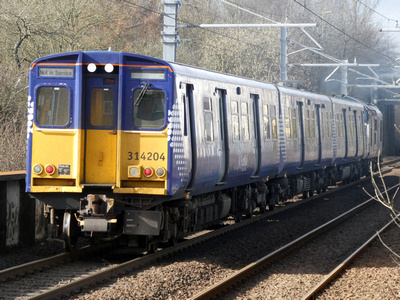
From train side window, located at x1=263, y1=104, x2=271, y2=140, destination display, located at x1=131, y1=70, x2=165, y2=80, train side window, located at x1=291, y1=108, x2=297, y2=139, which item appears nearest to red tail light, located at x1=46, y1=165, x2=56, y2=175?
destination display, located at x1=131, y1=70, x2=165, y2=80

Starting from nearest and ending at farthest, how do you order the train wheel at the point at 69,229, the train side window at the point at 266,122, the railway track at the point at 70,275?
the railway track at the point at 70,275 → the train wheel at the point at 69,229 → the train side window at the point at 266,122

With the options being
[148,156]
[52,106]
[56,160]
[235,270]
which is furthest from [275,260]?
[52,106]

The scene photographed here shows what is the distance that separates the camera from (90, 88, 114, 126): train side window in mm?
10188

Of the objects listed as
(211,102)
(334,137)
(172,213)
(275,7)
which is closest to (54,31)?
(334,137)

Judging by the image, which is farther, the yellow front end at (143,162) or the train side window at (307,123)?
the train side window at (307,123)

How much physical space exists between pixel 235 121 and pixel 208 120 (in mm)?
1595

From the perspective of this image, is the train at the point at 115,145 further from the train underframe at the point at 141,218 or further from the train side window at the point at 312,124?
the train side window at the point at 312,124

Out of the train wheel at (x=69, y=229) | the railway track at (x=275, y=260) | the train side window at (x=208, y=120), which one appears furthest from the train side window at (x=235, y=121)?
the train wheel at (x=69, y=229)

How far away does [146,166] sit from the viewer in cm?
1002

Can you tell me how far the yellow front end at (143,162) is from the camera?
998 cm

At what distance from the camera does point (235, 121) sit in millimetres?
13461

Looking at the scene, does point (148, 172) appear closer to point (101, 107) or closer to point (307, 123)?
point (101, 107)

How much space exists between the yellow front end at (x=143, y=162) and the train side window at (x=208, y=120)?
181cm

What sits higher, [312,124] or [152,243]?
[312,124]
